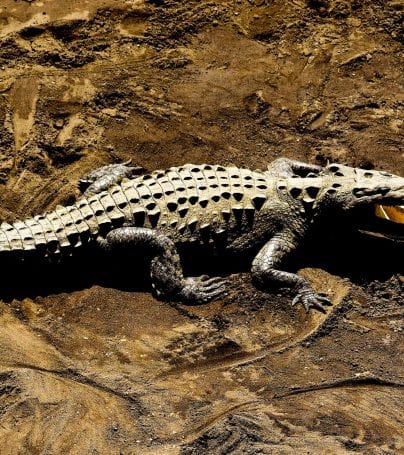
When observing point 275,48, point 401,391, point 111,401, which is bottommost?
point 111,401

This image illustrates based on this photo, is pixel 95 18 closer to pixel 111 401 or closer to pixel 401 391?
pixel 111 401

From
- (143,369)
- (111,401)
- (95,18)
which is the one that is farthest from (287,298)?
(95,18)

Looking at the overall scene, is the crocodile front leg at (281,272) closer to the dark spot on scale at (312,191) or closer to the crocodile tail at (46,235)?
the dark spot on scale at (312,191)

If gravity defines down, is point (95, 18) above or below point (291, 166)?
above

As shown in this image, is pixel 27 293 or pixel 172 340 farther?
pixel 27 293

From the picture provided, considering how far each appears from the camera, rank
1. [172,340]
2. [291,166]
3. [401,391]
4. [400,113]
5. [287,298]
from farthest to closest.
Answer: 1. [400,113]
2. [291,166]
3. [287,298]
4. [172,340]
5. [401,391]

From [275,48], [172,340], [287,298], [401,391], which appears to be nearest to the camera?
[401,391]

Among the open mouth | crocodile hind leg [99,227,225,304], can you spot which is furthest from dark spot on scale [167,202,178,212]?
the open mouth
